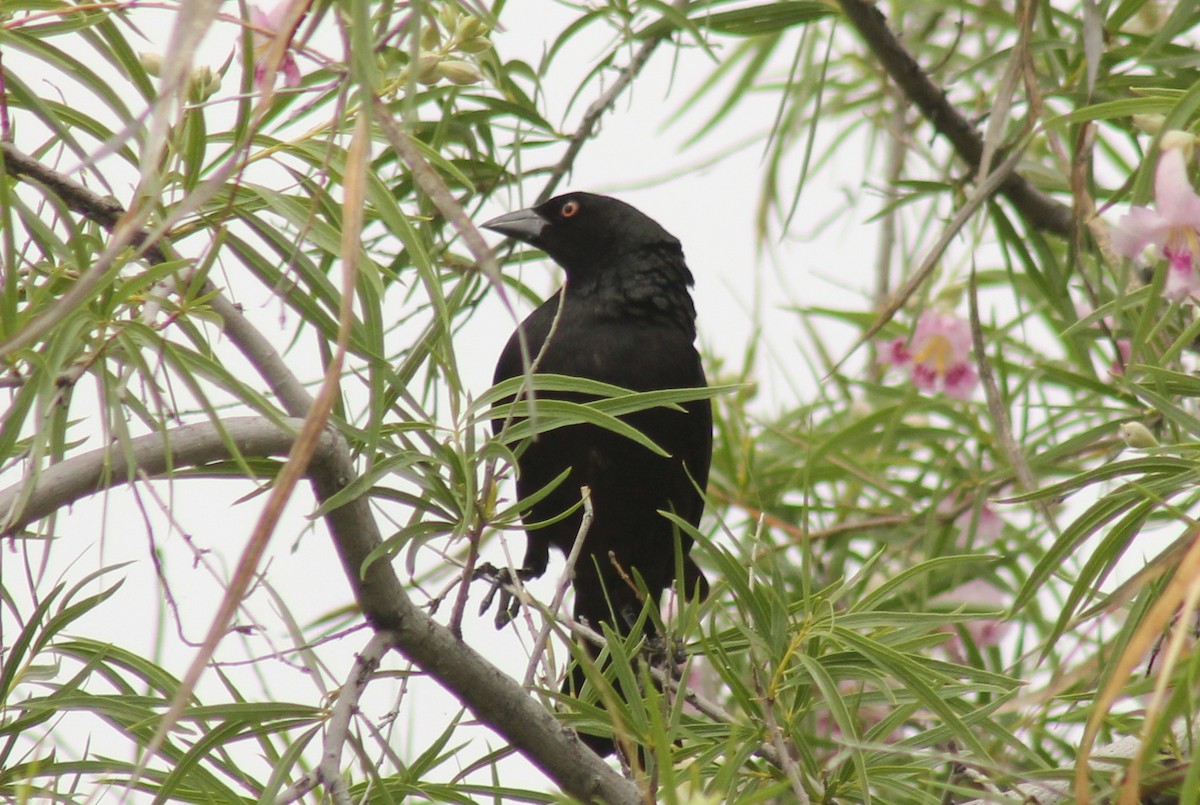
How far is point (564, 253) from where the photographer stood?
12.0 ft

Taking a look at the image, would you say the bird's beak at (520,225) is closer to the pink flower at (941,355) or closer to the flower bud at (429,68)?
the pink flower at (941,355)

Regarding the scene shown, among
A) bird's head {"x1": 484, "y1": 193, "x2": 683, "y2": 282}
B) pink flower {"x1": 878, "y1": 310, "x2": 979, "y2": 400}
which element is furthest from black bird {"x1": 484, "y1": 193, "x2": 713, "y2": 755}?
pink flower {"x1": 878, "y1": 310, "x2": 979, "y2": 400}

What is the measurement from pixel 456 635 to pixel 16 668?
0.49m

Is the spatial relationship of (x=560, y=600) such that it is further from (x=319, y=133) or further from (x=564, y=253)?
(x=564, y=253)

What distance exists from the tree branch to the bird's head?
0.86m

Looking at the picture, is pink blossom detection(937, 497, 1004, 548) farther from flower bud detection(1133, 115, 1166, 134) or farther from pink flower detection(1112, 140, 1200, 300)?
pink flower detection(1112, 140, 1200, 300)

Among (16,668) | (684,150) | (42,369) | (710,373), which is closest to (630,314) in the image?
(684,150)

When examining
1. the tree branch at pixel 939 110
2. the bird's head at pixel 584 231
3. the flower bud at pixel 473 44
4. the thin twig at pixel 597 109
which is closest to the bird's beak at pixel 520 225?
the bird's head at pixel 584 231

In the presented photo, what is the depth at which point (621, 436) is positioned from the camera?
315 cm

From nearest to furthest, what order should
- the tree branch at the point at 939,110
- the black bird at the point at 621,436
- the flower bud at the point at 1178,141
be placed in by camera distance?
the flower bud at the point at 1178,141
the tree branch at the point at 939,110
the black bird at the point at 621,436

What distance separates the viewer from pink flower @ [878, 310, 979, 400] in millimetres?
3221

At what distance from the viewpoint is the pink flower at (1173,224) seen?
1.58m

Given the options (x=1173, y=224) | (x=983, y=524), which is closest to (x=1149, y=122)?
(x=1173, y=224)

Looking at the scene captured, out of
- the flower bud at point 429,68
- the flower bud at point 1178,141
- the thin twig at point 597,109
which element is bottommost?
the flower bud at point 1178,141
